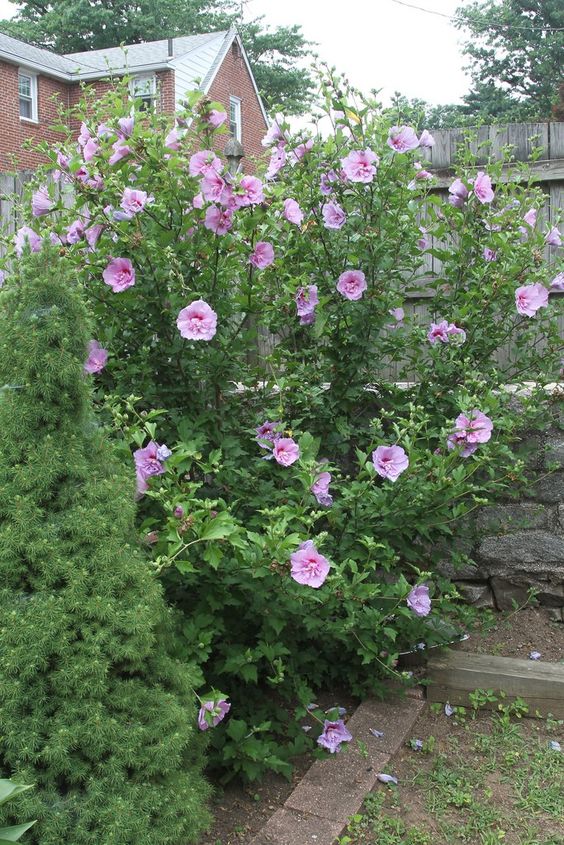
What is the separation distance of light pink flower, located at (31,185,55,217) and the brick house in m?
15.4

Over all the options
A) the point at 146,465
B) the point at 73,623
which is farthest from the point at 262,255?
the point at 73,623

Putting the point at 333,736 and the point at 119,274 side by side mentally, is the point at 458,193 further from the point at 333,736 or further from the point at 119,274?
the point at 333,736

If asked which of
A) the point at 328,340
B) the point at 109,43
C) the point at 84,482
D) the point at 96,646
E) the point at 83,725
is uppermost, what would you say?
the point at 109,43

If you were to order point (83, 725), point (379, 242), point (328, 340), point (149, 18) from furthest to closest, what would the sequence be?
1. point (149, 18)
2. point (328, 340)
3. point (379, 242)
4. point (83, 725)

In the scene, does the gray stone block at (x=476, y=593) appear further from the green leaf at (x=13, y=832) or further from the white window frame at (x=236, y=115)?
the white window frame at (x=236, y=115)

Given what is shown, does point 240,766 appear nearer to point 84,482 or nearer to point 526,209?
point 84,482

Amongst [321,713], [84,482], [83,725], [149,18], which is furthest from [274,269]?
[149,18]

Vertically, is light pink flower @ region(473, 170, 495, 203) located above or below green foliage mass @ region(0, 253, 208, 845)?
above

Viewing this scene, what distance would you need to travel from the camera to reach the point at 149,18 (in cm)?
2898

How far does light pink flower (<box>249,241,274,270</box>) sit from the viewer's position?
2.74 metres

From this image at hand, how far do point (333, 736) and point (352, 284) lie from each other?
1537 millimetres

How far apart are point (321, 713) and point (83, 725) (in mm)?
1181

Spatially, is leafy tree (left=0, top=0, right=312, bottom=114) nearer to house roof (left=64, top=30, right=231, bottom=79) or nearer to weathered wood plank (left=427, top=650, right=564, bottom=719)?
house roof (left=64, top=30, right=231, bottom=79)

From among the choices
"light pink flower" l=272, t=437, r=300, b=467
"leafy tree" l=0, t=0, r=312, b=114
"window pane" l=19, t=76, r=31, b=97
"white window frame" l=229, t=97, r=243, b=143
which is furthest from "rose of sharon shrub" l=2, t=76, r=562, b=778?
"leafy tree" l=0, t=0, r=312, b=114
